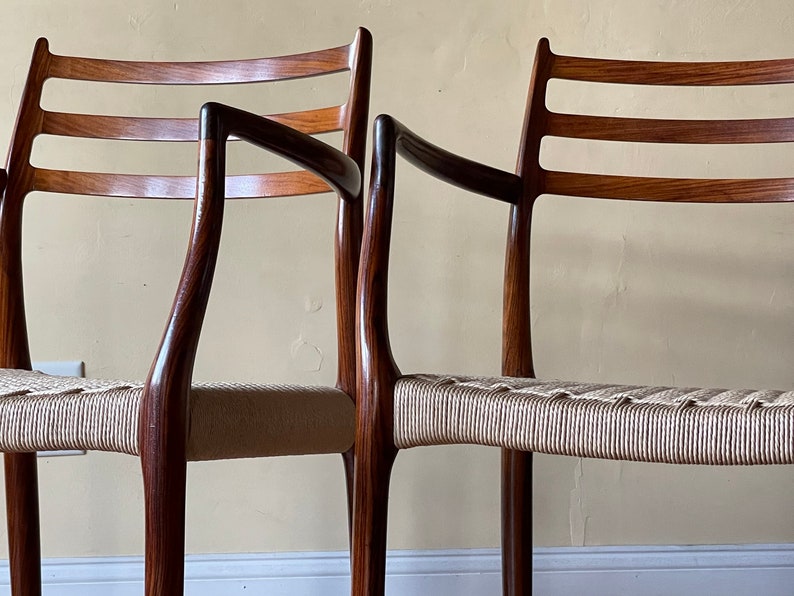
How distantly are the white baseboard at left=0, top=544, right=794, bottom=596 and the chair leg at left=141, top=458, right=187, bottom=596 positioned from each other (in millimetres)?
736

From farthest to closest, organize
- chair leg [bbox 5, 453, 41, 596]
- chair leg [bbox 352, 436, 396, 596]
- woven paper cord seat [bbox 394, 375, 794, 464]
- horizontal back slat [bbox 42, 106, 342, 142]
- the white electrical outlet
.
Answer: the white electrical outlet → horizontal back slat [bbox 42, 106, 342, 142] → chair leg [bbox 5, 453, 41, 596] → chair leg [bbox 352, 436, 396, 596] → woven paper cord seat [bbox 394, 375, 794, 464]

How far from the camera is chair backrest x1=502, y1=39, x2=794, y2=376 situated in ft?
3.43

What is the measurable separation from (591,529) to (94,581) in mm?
769

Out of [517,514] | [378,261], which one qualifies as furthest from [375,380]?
[517,514]

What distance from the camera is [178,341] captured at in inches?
26.6

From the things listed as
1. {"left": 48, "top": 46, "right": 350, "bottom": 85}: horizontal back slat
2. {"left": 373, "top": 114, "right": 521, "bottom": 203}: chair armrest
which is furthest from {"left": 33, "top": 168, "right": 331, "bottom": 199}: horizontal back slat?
{"left": 373, "top": 114, "right": 521, "bottom": 203}: chair armrest

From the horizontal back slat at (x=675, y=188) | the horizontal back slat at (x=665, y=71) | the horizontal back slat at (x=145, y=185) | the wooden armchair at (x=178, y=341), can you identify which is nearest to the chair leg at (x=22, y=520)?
the wooden armchair at (x=178, y=341)

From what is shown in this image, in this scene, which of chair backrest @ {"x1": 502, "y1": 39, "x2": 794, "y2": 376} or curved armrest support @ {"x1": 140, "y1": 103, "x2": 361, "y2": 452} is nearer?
curved armrest support @ {"x1": 140, "y1": 103, "x2": 361, "y2": 452}

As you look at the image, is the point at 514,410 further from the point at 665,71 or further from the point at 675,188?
the point at 665,71

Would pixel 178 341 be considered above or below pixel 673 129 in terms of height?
below

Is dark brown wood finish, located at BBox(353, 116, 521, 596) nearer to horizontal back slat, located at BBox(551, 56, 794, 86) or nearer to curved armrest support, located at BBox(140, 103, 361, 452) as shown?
curved armrest support, located at BBox(140, 103, 361, 452)

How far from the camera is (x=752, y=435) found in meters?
0.62

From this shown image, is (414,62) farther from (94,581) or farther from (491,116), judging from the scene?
(94,581)

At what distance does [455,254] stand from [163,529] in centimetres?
78
